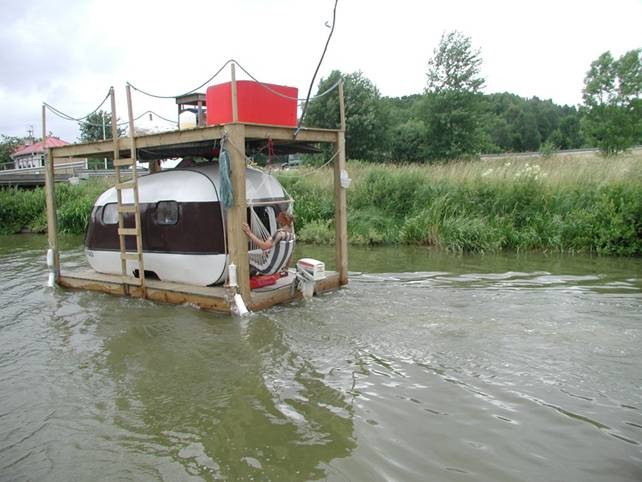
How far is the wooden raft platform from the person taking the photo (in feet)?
25.4

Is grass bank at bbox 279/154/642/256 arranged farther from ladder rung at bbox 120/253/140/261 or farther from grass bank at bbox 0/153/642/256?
ladder rung at bbox 120/253/140/261

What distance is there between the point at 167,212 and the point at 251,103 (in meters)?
2.40

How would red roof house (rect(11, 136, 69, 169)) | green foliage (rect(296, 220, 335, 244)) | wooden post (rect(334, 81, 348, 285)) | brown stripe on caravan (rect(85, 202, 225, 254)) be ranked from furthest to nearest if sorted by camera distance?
red roof house (rect(11, 136, 69, 169)) < green foliage (rect(296, 220, 335, 244)) < wooden post (rect(334, 81, 348, 285)) < brown stripe on caravan (rect(85, 202, 225, 254))

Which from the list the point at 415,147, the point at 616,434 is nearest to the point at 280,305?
the point at 616,434

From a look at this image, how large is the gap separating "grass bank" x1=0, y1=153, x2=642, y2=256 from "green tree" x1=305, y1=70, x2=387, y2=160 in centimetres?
1647

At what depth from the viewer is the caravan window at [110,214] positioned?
9.43 meters

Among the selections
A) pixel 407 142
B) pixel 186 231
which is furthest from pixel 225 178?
pixel 407 142

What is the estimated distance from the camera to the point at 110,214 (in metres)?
9.51

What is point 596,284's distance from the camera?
905cm

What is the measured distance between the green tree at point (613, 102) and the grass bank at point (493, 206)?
26.6 m

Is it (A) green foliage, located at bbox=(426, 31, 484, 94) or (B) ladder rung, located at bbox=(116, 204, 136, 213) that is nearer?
(B) ladder rung, located at bbox=(116, 204, 136, 213)

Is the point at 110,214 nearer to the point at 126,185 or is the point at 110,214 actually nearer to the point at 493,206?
the point at 126,185

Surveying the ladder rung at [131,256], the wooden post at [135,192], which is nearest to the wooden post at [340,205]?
the wooden post at [135,192]

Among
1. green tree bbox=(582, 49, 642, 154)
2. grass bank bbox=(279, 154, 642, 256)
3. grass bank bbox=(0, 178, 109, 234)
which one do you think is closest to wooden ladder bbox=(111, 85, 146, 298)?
grass bank bbox=(279, 154, 642, 256)
